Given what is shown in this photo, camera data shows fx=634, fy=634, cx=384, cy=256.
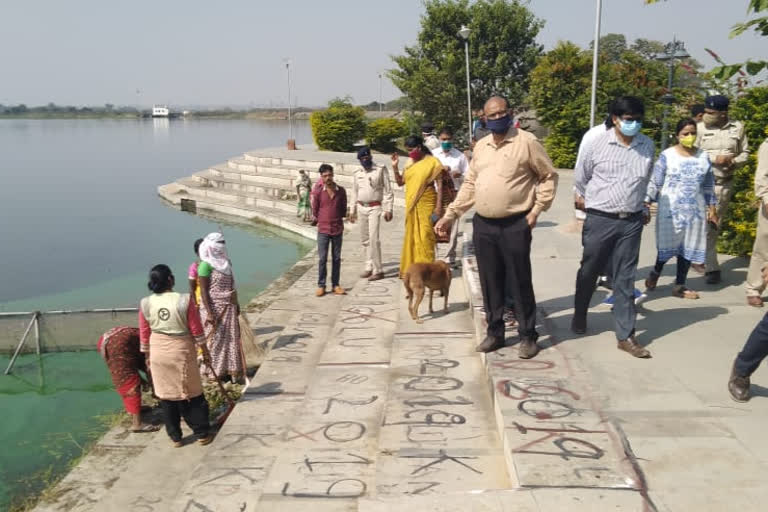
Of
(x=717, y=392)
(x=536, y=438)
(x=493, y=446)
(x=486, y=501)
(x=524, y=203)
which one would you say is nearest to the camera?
(x=486, y=501)

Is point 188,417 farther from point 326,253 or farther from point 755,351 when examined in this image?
point 755,351

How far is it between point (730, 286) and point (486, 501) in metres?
4.38

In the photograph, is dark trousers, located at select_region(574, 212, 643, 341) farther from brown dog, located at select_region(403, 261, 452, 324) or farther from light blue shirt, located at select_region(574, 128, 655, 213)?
brown dog, located at select_region(403, 261, 452, 324)

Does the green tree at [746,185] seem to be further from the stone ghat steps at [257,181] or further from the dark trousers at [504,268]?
the stone ghat steps at [257,181]

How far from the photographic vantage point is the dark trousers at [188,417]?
15.2ft

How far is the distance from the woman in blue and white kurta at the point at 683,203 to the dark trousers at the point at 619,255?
4.61 ft

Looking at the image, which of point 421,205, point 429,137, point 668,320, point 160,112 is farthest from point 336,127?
point 160,112

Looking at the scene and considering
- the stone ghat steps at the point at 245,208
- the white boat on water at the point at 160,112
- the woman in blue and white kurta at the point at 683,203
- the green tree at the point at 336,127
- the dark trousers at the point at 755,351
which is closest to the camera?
the dark trousers at the point at 755,351

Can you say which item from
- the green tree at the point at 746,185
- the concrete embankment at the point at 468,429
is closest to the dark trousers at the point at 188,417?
the concrete embankment at the point at 468,429

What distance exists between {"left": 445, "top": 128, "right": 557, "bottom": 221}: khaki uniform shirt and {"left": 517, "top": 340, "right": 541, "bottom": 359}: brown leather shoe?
851 millimetres

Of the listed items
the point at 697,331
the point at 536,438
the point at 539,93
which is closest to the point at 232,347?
the point at 536,438

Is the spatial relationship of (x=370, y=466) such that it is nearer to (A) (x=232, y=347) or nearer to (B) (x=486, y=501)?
(B) (x=486, y=501)

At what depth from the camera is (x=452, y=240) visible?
7402 millimetres

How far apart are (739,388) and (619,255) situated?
1111 mm
